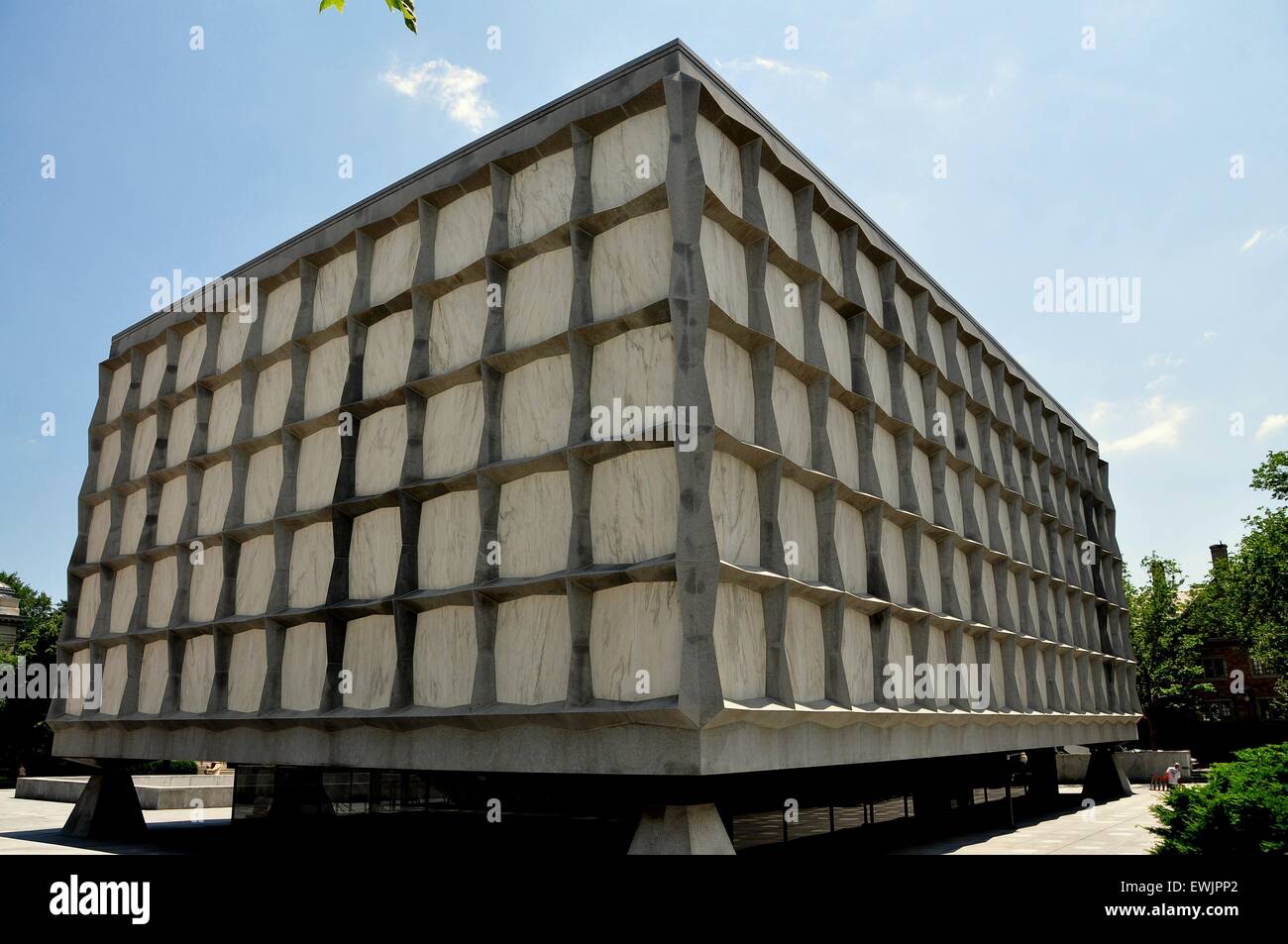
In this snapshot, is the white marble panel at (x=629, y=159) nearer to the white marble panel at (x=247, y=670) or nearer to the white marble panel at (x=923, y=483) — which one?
the white marble panel at (x=923, y=483)

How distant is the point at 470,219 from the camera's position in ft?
68.1

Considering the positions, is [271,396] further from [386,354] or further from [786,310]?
[786,310]

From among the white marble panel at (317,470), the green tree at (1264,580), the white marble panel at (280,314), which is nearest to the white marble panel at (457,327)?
the white marble panel at (317,470)

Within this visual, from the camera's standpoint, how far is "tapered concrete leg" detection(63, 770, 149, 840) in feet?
95.0

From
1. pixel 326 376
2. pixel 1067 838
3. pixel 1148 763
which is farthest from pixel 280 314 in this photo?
pixel 1148 763

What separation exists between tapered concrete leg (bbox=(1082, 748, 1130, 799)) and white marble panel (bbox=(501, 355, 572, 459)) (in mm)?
34899

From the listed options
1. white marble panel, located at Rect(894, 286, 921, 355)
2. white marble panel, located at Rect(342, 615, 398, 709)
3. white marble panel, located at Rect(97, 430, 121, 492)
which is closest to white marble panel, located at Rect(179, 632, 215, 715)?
white marble panel, located at Rect(342, 615, 398, 709)

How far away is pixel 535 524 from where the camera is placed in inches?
701

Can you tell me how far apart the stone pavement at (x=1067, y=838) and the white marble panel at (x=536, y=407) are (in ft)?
49.2

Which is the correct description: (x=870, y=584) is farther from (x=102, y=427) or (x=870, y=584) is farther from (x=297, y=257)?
(x=102, y=427)

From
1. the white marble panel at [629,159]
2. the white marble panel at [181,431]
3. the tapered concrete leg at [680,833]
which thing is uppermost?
the white marble panel at [629,159]

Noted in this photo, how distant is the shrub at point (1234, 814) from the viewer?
13406 millimetres

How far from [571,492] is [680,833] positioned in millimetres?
5995
